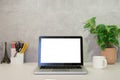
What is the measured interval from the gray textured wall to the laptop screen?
0.19 m

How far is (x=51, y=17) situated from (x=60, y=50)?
344 mm

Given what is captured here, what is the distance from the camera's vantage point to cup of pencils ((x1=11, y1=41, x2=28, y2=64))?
1838 millimetres

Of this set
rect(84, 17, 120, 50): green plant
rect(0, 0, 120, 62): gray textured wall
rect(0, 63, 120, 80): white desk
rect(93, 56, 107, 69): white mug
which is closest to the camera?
rect(0, 63, 120, 80): white desk

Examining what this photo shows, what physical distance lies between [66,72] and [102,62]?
334 mm

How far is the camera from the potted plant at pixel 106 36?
177cm

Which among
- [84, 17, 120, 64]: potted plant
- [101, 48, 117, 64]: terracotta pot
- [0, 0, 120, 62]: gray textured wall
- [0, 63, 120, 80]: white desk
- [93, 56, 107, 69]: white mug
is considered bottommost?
[0, 63, 120, 80]: white desk

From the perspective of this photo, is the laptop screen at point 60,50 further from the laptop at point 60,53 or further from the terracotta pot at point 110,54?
the terracotta pot at point 110,54

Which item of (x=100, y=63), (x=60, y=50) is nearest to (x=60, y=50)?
(x=60, y=50)

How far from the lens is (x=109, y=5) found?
190cm

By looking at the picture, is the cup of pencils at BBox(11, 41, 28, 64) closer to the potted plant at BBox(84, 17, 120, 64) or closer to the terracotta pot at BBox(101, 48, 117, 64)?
the potted plant at BBox(84, 17, 120, 64)

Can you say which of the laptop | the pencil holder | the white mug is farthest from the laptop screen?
the pencil holder

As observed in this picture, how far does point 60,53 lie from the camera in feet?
5.57

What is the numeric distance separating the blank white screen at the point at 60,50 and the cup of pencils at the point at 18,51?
0.23 meters

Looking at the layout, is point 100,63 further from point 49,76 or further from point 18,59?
point 18,59
